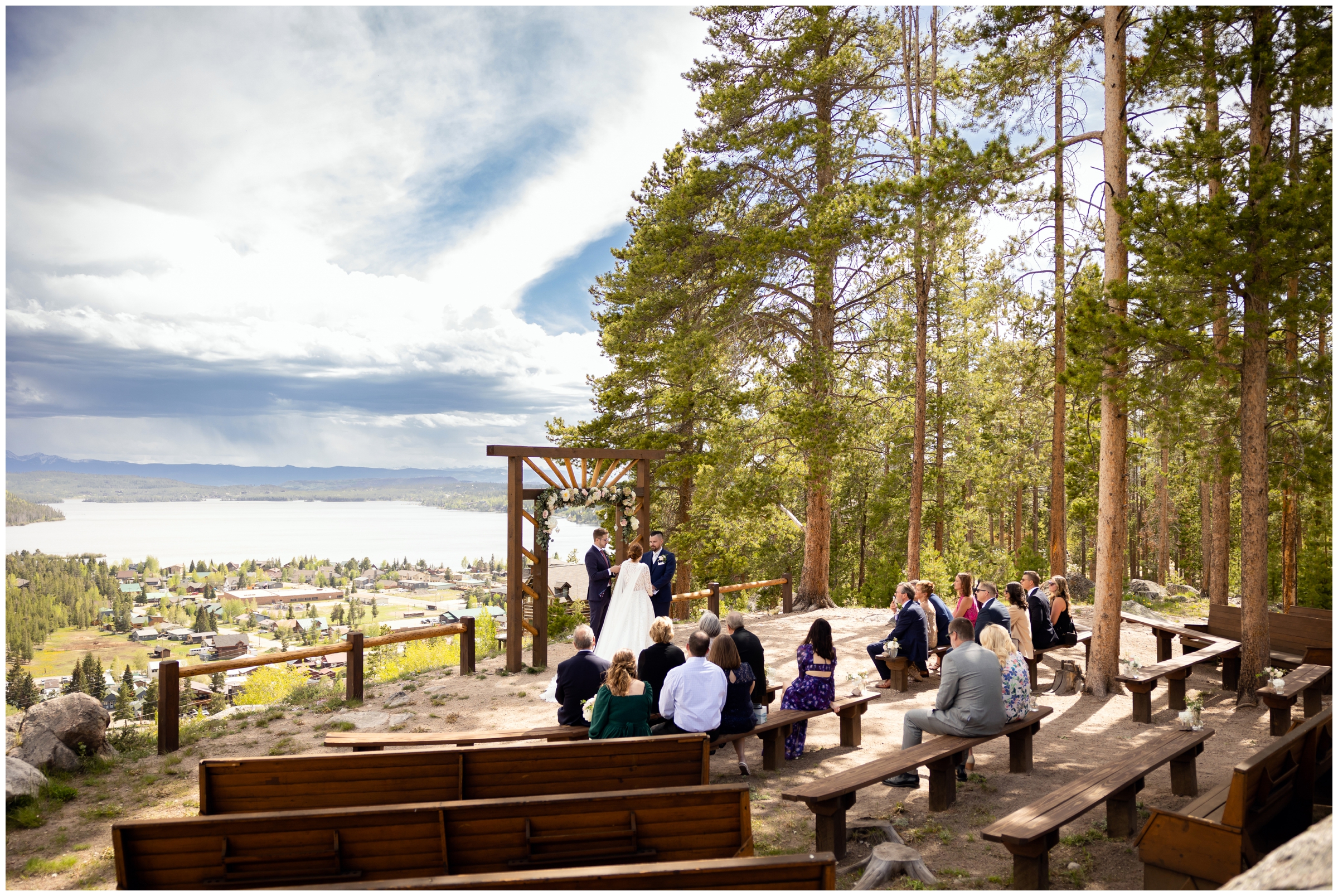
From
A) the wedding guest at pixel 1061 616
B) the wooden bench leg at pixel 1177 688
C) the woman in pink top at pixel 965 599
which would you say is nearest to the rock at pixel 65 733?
the woman in pink top at pixel 965 599

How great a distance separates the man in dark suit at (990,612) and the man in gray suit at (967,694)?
59.4 inches

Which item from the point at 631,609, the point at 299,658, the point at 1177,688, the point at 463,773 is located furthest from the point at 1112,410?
the point at 299,658

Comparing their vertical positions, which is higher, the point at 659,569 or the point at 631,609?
the point at 659,569

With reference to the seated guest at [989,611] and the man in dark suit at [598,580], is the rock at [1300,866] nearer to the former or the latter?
the seated guest at [989,611]

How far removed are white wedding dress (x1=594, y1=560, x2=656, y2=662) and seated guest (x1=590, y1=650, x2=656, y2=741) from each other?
14.1 feet

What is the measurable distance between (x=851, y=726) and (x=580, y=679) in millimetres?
2887

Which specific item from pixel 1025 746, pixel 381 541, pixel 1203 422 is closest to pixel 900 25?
pixel 1203 422

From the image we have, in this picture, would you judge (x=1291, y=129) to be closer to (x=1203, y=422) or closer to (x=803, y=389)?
(x=1203, y=422)

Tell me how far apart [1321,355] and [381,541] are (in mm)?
84838

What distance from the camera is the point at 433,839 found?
400 cm

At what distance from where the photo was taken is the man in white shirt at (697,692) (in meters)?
6.33

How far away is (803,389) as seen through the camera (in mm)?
15492

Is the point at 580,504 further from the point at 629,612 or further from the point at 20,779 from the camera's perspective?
the point at 20,779

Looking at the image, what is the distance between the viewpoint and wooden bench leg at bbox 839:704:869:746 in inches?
295
